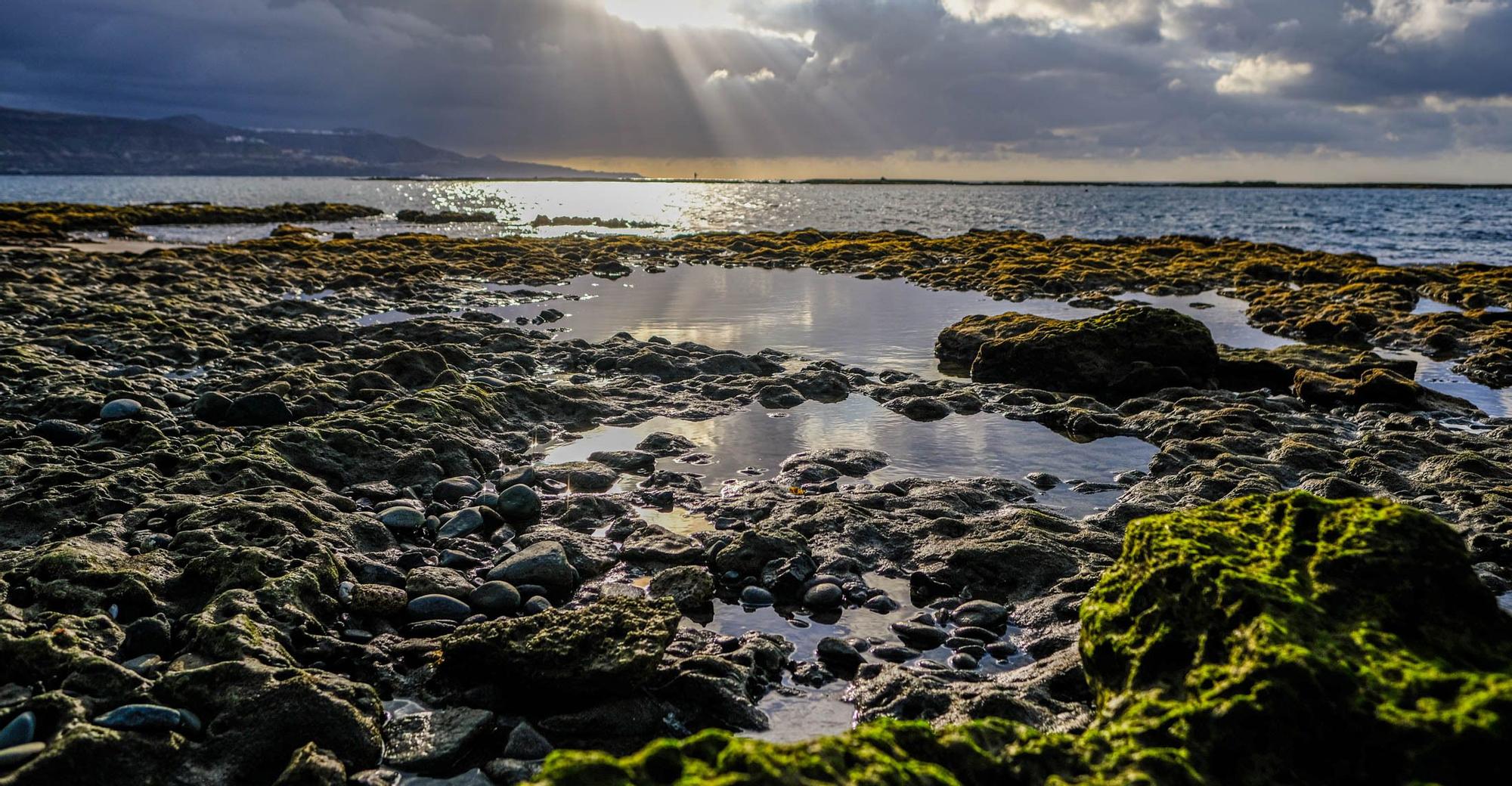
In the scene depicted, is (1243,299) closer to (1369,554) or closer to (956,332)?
(956,332)

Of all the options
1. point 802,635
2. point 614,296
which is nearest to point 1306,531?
point 802,635

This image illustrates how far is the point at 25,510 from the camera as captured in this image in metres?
6.48

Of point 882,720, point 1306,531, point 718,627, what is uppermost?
point 1306,531

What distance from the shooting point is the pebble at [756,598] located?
616cm

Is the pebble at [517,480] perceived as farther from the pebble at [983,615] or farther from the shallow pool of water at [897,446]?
the pebble at [983,615]

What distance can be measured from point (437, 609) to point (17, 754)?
2.37 m

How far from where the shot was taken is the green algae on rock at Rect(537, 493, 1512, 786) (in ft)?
8.69

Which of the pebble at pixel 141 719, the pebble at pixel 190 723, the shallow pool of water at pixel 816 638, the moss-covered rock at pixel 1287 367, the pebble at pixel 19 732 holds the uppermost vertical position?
the moss-covered rock at pixel 1287 367

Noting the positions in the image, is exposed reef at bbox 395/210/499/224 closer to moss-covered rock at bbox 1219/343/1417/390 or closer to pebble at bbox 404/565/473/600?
moss-covered rock at bbox 1219/343/1417/390

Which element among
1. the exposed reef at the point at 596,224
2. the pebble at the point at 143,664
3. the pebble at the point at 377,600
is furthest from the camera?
the exposed reef at the point at 596,224

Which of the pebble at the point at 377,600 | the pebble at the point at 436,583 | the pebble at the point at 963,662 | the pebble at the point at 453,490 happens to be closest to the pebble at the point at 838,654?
the pebble at the point at 963,662

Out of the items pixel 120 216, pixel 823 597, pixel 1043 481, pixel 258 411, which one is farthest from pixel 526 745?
pixel 120 216

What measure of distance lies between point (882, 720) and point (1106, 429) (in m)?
8.92

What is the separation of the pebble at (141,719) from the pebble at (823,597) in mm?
3823
